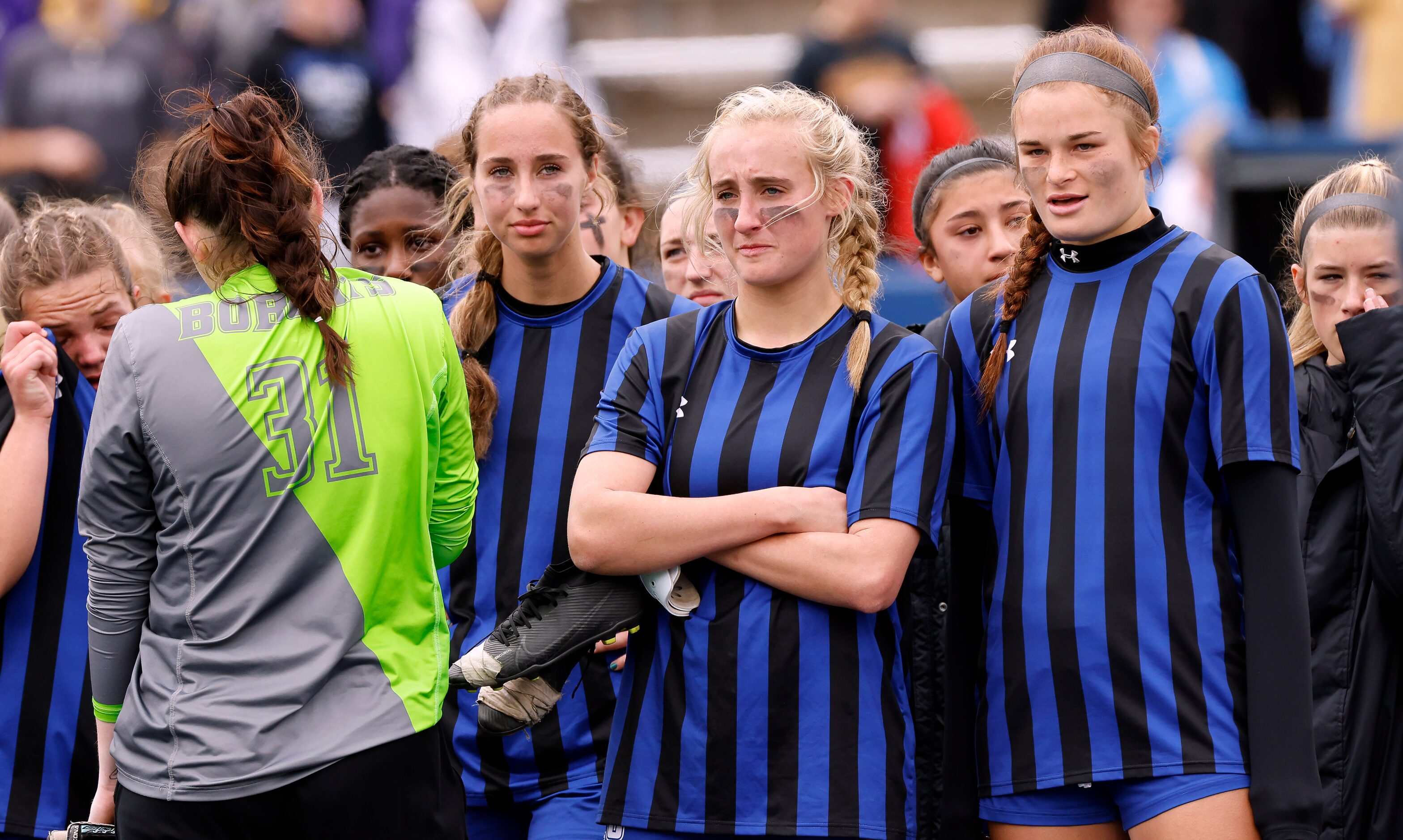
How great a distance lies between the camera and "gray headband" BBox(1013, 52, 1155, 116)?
2523mm

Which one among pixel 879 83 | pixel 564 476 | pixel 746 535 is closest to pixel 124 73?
pixel 879 83

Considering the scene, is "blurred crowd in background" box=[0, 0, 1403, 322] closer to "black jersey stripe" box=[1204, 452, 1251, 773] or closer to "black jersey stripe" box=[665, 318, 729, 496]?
"black jersey stripe" box=[665, 318, 729, 496]

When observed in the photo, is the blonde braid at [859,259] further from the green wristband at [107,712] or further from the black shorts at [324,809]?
the green wristband at [107,712]

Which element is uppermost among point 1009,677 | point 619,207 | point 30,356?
point 619,207

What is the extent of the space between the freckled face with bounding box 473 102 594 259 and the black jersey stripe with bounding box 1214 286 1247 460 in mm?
1486

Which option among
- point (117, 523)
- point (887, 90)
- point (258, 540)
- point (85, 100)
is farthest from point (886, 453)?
point (85, 100)

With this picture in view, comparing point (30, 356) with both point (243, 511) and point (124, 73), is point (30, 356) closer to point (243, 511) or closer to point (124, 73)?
point (243, 511)

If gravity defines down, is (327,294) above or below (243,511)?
above

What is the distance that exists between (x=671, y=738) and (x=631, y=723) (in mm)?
102

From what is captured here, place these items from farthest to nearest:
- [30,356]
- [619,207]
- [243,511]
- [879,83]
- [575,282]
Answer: [879,83]
[619,207]
[575,282]
[30,356]
[243,511]

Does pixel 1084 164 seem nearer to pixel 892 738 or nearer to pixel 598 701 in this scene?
pixel 892 738

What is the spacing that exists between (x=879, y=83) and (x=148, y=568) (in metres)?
6.33

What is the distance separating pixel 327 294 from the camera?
2510 mm

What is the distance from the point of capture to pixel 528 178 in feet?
10.2
